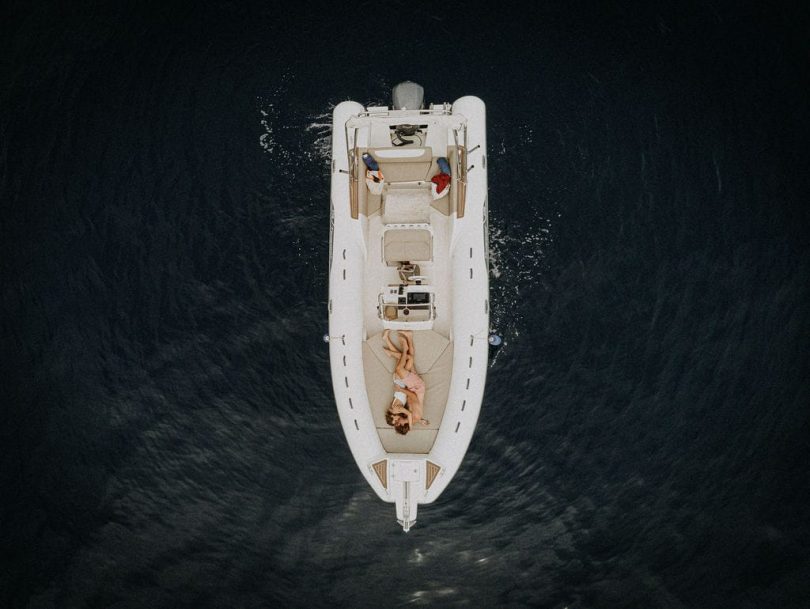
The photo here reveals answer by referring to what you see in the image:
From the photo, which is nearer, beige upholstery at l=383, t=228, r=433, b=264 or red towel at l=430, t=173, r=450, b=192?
beige upholstery at l=383, t=228, r=433, b=264

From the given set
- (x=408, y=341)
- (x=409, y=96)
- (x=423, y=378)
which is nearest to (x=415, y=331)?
(x=408, y=341)

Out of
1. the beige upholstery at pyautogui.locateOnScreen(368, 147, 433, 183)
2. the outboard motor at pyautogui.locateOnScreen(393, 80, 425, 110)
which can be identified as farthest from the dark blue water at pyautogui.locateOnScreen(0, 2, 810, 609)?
the beige upholstery at pyautogui.locateOnScreen(368, 147, 433, 183)

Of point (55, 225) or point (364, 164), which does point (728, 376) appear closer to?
point (364, 164)

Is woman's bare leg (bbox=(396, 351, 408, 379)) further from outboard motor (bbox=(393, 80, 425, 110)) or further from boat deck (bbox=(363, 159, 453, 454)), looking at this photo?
outboard motor (bbox=(393, 80, 425, 110))

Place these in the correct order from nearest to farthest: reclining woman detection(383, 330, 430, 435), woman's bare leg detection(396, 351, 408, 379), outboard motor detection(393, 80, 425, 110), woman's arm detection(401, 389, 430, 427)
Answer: reclining woman detection(383, 330, 430, 435) → woman's arm detection(401, 389, 430, 427) → woman's bare leg detection(396, 351, 408, 379) → outboard motor detection(393, 80, 425, 110)

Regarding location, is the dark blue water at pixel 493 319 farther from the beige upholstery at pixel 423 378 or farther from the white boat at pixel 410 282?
the beige upholstery at pixel 423 378

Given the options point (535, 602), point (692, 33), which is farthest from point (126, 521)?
point (692, 33)

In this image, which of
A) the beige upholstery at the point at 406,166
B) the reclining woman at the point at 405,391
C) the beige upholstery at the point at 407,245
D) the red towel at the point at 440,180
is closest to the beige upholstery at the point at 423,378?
the reclining woman at the point at 405,391
